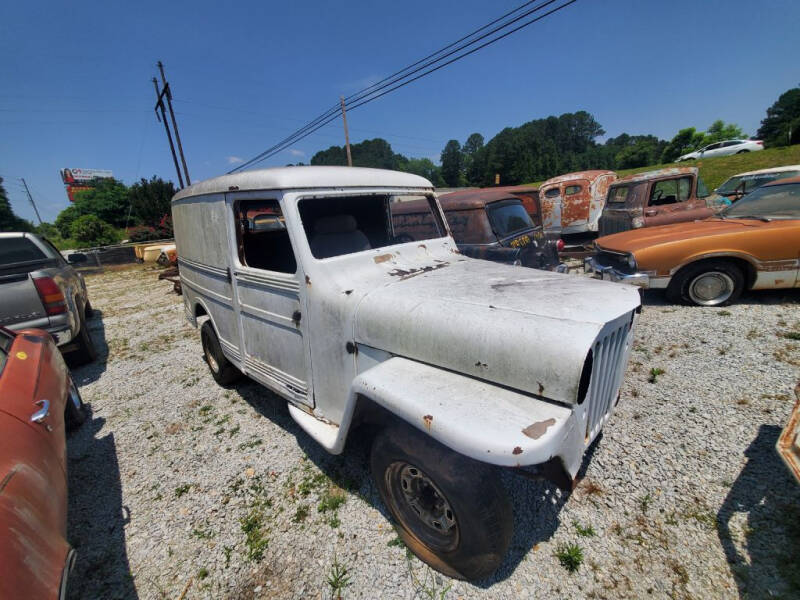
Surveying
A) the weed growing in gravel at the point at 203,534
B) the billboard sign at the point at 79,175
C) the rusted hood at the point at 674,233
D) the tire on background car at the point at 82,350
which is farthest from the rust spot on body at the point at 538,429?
the billboard sign at the point at 79,175

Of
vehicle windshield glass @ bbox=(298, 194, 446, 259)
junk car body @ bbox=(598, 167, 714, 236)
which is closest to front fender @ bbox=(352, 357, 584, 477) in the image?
vehicle windshield glass @ bbox=(298, 194, 446, 259)

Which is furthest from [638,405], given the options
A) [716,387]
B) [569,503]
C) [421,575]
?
[421,575]

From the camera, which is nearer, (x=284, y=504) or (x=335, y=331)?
(x=335, y=331)

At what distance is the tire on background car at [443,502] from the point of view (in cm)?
162

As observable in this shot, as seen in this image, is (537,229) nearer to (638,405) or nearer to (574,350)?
(638,405)

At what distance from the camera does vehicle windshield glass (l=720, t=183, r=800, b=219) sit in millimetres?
4781

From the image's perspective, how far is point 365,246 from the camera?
2.82m

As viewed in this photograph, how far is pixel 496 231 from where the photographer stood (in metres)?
5.31

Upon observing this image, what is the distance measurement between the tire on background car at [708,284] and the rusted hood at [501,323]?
12.9 feet

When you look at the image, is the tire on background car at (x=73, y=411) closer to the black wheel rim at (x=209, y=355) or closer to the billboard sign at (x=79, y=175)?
the black wheel rim at (x=209, y=355)

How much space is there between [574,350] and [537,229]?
5.12 m

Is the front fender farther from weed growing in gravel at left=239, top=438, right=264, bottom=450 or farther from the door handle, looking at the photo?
the door handle

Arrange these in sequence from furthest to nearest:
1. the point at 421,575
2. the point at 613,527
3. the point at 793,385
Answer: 1. the point at 793,385
2. the point at 613,527
3. the point at 421,575

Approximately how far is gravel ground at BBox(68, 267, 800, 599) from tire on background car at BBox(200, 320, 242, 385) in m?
0.27
